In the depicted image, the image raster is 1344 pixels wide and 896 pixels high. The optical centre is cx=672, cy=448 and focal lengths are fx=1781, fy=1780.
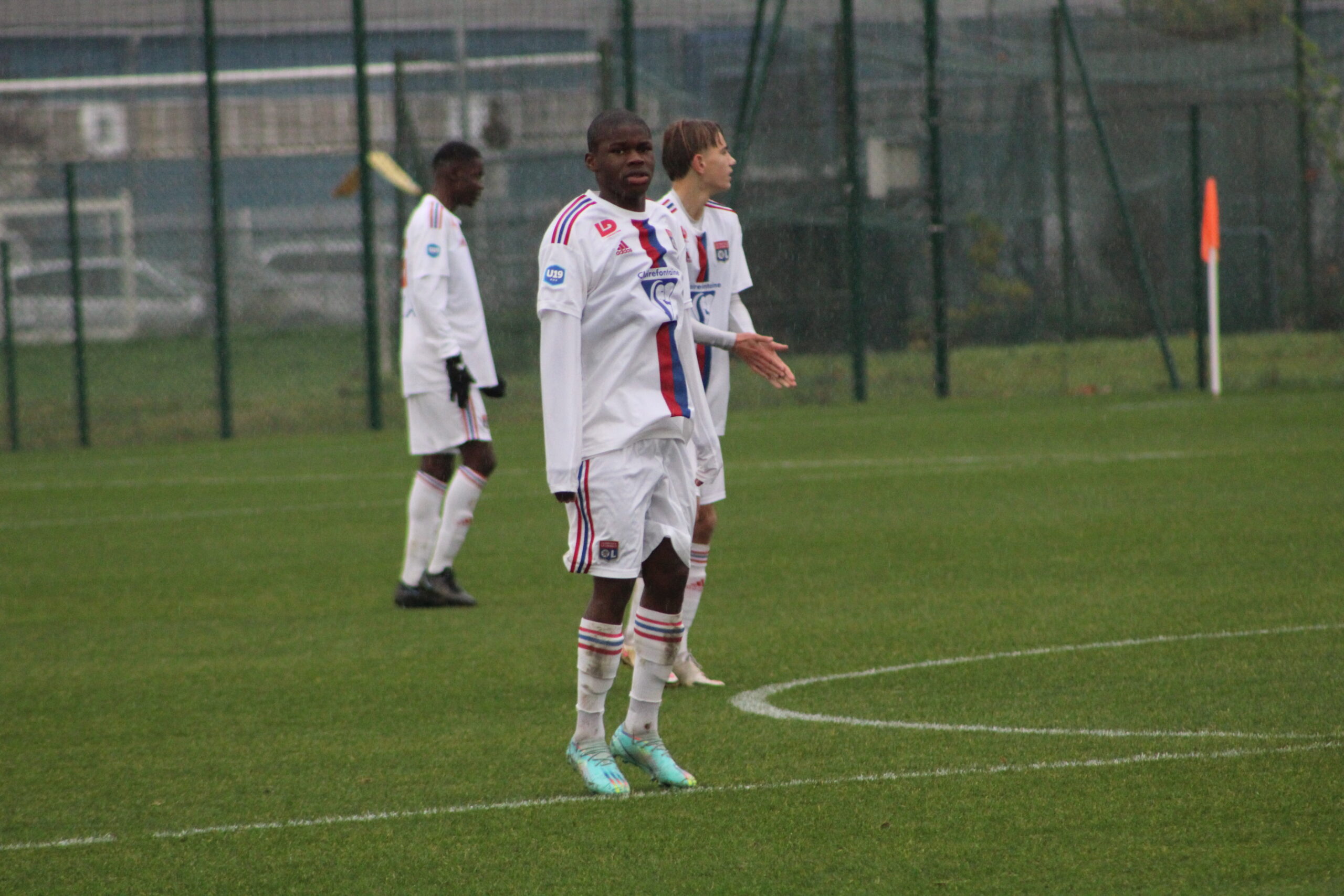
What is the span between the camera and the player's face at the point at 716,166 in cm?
653

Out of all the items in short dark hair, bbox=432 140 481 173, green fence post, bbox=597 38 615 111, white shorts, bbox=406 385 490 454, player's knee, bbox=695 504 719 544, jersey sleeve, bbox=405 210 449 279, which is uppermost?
green fence post, bbox=597 38 615 111

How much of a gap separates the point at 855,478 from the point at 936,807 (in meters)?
8.72

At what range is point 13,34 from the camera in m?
20.0

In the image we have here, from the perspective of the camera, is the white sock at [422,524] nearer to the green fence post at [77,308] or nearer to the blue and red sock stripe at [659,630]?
the blue and red sock stripe at [659,630]

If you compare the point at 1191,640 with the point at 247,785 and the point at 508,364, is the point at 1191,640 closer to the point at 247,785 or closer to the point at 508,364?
the point at 247,785

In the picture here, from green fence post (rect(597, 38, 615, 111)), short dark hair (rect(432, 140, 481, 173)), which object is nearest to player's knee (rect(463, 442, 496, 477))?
short dark hair (rect(432, 140, 481, 173))

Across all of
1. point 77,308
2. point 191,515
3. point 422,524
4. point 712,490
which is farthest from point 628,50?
point 712,490

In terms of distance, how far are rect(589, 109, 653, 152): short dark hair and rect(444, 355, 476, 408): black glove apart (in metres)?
3.89

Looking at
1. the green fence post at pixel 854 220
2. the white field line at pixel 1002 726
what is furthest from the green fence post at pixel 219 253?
the white field line at pixel 1002 726

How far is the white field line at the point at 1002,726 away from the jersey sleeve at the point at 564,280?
1718 millimetres

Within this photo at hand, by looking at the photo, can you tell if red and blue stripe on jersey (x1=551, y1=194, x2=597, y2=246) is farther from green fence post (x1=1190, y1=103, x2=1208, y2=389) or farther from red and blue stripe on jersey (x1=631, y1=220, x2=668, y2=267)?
green fence post (x1=1190, y1=103, x2=1208, y2=389)

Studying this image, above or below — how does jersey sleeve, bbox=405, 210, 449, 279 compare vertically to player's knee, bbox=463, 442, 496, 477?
above

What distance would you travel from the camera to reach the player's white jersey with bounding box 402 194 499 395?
350 inches

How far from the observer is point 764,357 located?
18.5ft
